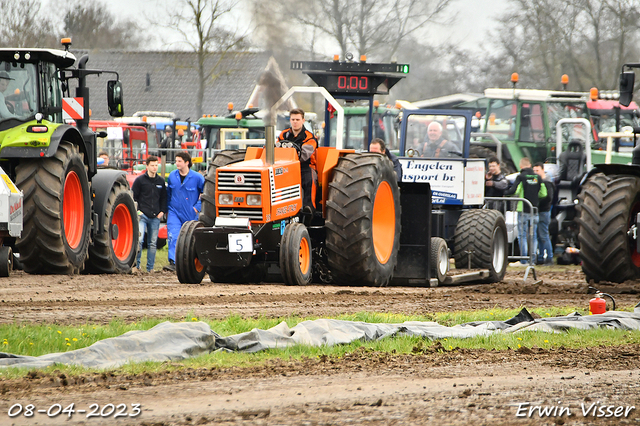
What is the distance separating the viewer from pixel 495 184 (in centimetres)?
1598

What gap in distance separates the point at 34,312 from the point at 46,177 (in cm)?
309

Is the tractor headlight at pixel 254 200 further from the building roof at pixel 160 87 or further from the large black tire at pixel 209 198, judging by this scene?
the building roof at pixel 160 87

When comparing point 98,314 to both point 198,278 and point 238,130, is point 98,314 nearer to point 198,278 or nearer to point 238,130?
point 198,278

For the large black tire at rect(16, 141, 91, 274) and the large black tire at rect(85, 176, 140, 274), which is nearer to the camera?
the large black tire at rect(16, 141, 91, 274)

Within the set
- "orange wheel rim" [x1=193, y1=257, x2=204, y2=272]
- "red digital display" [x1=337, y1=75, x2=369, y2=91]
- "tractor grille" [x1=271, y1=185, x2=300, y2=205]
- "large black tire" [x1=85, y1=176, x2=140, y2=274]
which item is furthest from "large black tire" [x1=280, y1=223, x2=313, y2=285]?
"large black tire" [x1=85, y1=176, x2=140, y2=274]

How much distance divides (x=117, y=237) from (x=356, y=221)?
14.5ft

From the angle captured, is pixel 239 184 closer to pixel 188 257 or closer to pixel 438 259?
pixel 188 257

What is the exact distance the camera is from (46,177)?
1045 centimetres

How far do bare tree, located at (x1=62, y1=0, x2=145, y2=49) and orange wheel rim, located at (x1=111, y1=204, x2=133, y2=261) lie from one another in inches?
1771

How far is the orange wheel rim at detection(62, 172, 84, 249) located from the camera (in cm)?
1118

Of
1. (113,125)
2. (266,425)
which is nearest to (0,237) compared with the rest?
(266,425)

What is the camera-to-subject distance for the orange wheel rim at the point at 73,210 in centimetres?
1118

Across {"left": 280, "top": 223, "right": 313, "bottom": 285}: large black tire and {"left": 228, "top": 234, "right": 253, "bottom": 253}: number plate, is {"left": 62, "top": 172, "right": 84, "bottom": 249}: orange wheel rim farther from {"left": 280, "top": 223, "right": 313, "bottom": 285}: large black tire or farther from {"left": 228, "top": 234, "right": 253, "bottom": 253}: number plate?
{"left": 280, "top": 223, "right": 313, "bottom": 285}: large black tire

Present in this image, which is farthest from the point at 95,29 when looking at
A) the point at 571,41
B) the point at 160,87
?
the point at 571,41
